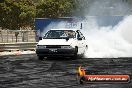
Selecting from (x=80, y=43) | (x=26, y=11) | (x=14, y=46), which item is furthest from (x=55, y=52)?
(x=26, y=11)

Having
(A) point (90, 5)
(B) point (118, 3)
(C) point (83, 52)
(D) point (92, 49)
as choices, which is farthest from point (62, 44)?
(B) point (118, 3)

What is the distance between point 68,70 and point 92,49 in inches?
294

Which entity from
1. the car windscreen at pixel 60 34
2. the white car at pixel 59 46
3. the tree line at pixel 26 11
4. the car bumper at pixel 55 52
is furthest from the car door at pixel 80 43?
the tree line at pixel 26 11

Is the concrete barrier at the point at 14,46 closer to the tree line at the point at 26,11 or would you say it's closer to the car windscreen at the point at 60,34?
the car windscreen at the point at 60,34

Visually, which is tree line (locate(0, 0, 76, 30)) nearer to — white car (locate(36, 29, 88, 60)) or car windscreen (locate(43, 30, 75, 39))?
car windscreen (locate(43, 30, 75, 39))

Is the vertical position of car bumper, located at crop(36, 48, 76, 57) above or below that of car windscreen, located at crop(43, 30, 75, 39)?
below

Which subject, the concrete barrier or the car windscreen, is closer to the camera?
the car windscreen

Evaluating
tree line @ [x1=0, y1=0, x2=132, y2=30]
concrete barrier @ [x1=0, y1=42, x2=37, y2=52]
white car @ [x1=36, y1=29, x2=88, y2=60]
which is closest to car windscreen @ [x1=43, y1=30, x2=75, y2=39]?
white car @ [x1=36, y1=29, x2=88, y2=60]

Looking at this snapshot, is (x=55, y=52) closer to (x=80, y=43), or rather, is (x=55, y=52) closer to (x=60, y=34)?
(x=60, y=34)

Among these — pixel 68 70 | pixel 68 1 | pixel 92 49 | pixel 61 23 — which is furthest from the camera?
pixel 68 1

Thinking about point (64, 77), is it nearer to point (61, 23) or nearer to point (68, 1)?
point (61, 23)

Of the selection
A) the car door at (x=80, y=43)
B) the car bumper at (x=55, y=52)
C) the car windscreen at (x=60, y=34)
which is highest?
the car windscreen at (x=60, y=34)

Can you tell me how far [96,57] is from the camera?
21.0 metres

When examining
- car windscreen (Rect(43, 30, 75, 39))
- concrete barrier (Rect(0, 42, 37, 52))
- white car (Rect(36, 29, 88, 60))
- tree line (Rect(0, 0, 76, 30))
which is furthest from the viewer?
tree line (Rect(0, 0, 76, 30))
